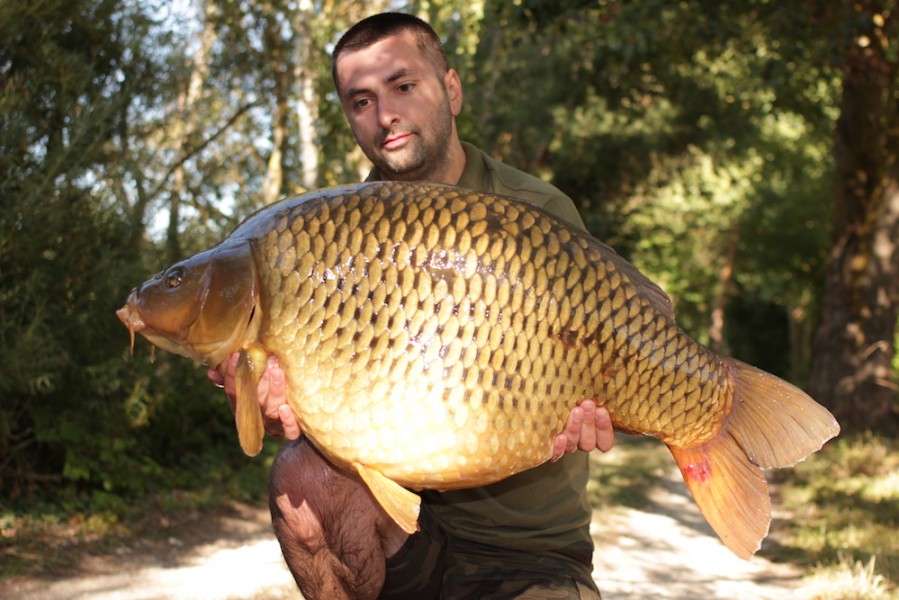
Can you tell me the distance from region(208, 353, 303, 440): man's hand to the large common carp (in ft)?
0.05

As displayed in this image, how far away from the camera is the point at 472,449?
160 centimetres

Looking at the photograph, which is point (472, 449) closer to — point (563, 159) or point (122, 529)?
point (122, 529)

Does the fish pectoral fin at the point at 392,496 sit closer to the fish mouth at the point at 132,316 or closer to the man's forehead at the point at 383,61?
the fish mouth at the point at 132,316

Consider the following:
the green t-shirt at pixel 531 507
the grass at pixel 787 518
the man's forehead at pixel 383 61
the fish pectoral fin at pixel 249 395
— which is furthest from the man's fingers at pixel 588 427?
the grass at pixel 787 518

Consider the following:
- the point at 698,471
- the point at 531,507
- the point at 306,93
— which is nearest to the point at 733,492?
the point at 698,471

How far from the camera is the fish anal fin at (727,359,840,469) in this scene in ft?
5.53

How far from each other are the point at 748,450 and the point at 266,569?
2392 millimetres

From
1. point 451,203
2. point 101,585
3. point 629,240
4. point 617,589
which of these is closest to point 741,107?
point 629,240

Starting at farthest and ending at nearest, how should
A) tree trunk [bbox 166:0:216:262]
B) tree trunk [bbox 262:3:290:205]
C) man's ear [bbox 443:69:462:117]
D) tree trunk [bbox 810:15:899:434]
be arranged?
tree trunk [bbox 262:3:290:205]
tree trunk [bbox 810:15:899:434]
tree trunk [bbox 166:0:216:262]
man's ear [bbox 443:69:462:117]

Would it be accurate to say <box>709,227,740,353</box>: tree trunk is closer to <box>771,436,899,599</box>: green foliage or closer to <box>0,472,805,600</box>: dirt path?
<box>771,436,899,599</box>: green foliage

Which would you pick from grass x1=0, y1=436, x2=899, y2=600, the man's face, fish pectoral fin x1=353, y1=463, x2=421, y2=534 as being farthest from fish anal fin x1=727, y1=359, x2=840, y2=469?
grass x1=0, y1=436, x2=899, y2=600

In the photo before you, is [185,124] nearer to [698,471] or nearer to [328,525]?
[328,525]

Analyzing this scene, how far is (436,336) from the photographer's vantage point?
1558 millimetres

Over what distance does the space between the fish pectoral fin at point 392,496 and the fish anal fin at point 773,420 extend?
58cm
